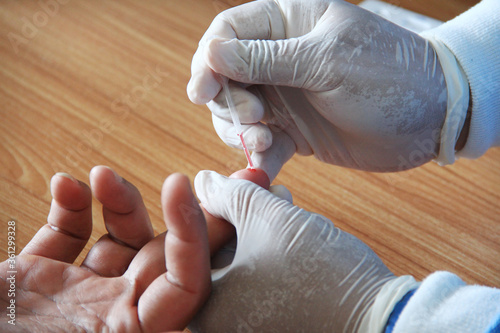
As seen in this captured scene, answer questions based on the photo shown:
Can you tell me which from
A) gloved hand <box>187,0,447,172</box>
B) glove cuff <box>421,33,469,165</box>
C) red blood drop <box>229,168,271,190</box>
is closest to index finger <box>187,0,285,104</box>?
gloved hand <box>187,0,447,172</box>

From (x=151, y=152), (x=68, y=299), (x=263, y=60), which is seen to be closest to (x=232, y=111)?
(x=263, y=60)

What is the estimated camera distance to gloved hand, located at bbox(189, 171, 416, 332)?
0.59 metres

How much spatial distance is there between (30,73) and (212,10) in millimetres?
533

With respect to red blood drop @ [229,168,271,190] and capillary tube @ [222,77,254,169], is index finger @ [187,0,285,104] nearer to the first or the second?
capillary tube @ [222,77,254,169]

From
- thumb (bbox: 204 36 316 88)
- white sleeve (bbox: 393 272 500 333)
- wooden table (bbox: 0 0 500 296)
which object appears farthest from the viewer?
wooden table (bbox: 0 0 500 296)

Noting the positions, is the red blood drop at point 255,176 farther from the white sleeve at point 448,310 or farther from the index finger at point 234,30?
the white sleeve at point 448,310

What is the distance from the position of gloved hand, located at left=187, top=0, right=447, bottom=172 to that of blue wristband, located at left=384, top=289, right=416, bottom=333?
342 millimetres

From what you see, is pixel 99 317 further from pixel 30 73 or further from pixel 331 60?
pixel 30 73

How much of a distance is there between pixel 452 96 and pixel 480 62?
0.09m

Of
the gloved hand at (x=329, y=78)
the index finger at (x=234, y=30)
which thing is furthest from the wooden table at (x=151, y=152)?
the index finger at (x=234, y=30)

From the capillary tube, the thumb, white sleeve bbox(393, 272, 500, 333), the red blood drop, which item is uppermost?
the thumb

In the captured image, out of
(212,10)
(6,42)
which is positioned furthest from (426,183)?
(6,42)

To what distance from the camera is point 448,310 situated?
1.78ft

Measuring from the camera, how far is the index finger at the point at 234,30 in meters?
0.80
